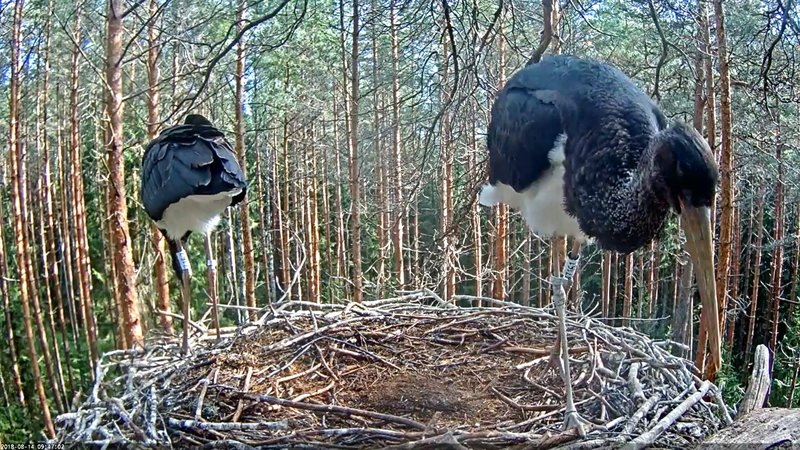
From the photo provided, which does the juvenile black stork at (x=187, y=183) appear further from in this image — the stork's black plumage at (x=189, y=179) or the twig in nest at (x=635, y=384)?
the twig in nest at (x=635, y=384)

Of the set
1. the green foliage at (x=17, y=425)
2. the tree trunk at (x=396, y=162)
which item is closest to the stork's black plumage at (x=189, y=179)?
the tree trunk at (x=396, y=162)

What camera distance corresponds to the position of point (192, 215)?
5844mm

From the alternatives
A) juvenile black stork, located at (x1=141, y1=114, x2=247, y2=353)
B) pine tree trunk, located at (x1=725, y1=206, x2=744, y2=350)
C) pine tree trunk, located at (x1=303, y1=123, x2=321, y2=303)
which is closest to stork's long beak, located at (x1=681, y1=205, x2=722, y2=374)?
juvenile black stork, located at (x1=141, y1=114, x2=247, y2=353)

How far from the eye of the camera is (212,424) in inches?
140

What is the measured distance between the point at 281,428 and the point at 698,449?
1992mm

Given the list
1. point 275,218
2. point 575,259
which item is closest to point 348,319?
point 575,259

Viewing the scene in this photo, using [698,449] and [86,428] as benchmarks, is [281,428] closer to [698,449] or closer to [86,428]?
[86,428]

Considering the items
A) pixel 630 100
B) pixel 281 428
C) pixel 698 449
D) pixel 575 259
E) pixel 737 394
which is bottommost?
pixel 737 394

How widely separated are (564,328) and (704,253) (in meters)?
1.19

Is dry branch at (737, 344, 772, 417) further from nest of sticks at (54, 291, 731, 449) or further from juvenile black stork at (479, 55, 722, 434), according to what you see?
nest of sticks at (54, 291, 731, 449)

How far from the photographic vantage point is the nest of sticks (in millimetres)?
3426

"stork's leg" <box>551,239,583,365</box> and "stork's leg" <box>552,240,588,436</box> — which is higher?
"stork's leg" <box>551,239,583,365</box>

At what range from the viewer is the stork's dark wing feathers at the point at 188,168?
5.18 meters

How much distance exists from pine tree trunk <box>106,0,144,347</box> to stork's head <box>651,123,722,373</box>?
19.9ft
